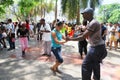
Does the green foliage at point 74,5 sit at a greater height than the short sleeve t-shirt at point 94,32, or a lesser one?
greater

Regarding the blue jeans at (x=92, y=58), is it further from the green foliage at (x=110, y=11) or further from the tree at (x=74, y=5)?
the green foliage at (x=110, y=11)

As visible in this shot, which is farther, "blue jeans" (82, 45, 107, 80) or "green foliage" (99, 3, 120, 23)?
"green foliage" (99, 3, 120, 23)

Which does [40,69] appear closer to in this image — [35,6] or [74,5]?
[74,5]

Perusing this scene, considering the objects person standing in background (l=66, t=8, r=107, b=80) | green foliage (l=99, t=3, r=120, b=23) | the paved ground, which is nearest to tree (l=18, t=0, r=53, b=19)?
green foliage (l=99, t=3, r=120, b=23)

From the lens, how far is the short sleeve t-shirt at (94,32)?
5.81 m

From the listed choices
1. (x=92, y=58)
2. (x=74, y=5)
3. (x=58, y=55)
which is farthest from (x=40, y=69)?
(x=74, y=5)

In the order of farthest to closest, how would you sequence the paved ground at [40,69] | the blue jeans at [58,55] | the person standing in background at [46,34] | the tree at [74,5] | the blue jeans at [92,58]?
the tree at [74,5] < the person standing in background at [46,34] < the blue jeans at [58,55] < the paved ground at [40,69] < the blue jeans at [92,58]

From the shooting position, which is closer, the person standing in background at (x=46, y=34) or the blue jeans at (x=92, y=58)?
the blue jeans at (x=92, y=58)

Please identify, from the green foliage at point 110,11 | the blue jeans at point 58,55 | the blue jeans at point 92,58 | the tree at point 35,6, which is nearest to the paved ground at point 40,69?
the blue jeans at point 58,55

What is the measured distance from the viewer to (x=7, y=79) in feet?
25.3

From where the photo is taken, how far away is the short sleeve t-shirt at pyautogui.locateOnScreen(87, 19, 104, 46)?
19.1 feet

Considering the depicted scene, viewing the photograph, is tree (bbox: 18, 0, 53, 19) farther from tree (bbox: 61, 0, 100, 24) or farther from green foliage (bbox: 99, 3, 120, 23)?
green foliage (bbox: 99, 3, 120, 23)

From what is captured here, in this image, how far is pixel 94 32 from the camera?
5879mm

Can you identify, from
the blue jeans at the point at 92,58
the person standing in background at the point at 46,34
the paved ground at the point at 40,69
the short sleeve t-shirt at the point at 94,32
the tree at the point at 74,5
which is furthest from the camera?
the tree at the point at 74,5
